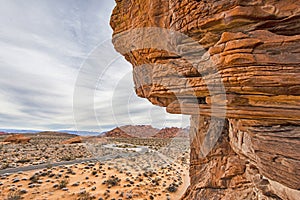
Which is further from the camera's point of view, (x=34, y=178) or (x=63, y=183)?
(x=34, y=178)

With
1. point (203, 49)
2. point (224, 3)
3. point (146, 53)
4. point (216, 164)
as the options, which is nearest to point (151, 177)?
point (216, 164)

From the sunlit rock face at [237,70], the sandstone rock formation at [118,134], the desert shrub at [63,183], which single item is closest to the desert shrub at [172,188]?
the sunlit rock face at [237,70]

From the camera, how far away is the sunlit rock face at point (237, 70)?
3.91 meters

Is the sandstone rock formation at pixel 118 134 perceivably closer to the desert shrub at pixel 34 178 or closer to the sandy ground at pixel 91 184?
the sandy ground at pixel 91 184

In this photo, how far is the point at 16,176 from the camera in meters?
13.5

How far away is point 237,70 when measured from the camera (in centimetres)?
413

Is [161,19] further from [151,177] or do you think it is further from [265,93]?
[151,177]

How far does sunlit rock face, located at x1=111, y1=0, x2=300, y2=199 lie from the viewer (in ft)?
12.8

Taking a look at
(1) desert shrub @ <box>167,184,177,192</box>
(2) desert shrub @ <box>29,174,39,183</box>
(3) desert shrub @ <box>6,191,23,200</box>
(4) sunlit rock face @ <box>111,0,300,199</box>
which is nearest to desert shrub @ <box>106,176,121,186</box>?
(1) desert shrub @ <box>167,184,177,192</box>

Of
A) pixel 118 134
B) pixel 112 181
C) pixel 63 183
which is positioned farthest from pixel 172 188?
pixel 118 134

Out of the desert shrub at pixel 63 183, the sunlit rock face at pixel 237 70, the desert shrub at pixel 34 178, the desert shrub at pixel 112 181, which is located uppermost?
the sunlit rock face at pixel 237 70

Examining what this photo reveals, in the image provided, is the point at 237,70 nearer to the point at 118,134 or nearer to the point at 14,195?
the point at 14,195

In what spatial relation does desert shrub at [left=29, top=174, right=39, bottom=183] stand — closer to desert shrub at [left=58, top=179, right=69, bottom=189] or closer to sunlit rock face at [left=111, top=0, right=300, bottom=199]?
desert shrub at [left=58, top=179, right=69, bottom=189]

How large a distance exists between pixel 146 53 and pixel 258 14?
360 cm
